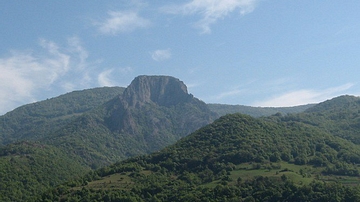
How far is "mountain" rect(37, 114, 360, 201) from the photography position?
126 metres

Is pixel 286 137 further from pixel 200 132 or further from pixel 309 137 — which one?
pixel 200 132

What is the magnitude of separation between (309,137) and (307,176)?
44.5m

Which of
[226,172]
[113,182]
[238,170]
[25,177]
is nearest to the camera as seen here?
[226,172]

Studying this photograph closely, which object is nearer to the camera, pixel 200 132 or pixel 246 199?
pixel 246 199

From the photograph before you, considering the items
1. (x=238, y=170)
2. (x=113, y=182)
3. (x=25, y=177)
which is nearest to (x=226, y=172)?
(x=238, y=170)

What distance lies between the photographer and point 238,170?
493 feet

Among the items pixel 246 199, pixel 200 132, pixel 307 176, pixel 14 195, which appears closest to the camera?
pixel 246 199

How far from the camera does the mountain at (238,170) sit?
126250 mm

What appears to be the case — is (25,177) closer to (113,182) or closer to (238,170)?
(113,182)

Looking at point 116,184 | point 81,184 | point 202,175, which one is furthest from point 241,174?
point 81,184

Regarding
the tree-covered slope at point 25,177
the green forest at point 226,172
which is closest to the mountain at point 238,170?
the green forest at point 226,172

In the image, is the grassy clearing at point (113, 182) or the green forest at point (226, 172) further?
the grassy clearing at point (113, 182)

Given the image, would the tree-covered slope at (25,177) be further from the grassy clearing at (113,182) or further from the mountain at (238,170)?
the grassy clearing at (113,182)

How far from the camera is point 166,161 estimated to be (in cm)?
16575
